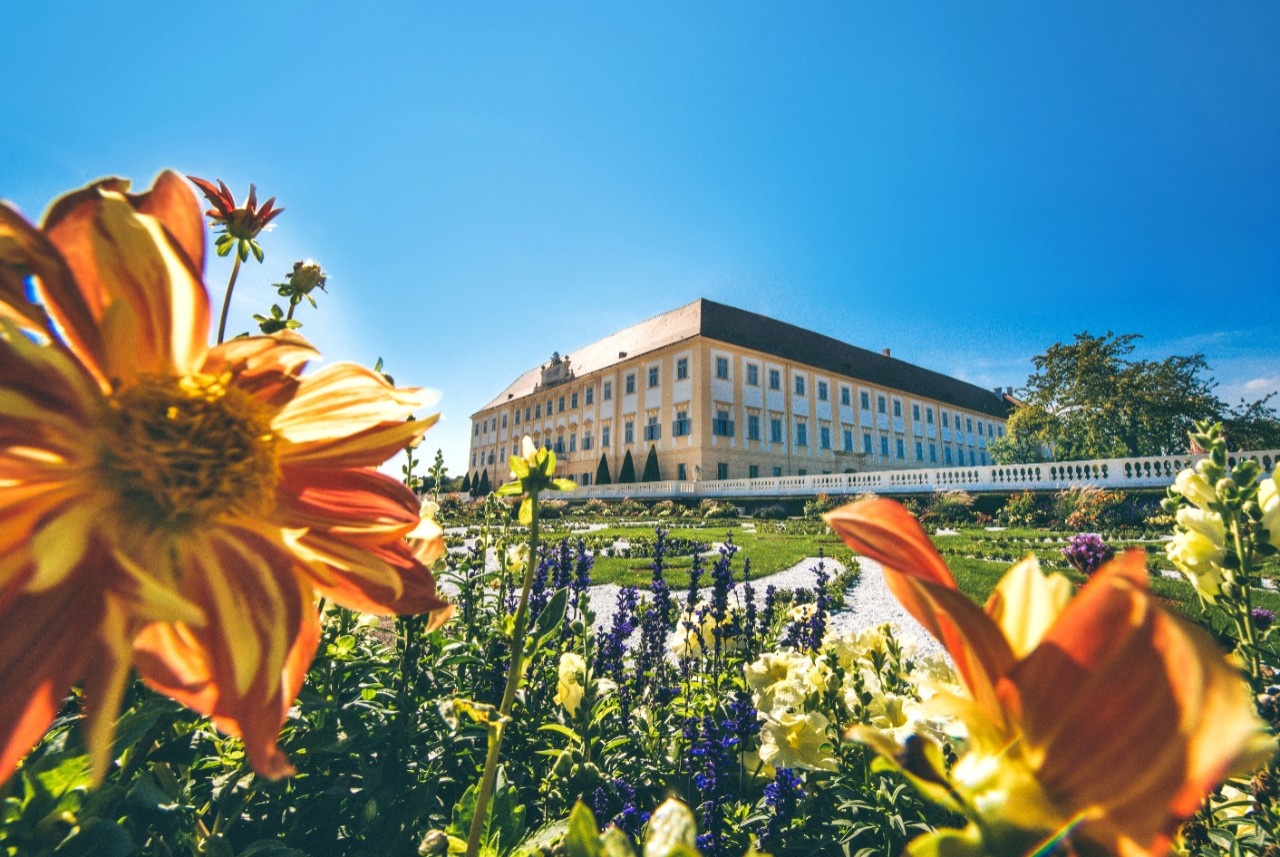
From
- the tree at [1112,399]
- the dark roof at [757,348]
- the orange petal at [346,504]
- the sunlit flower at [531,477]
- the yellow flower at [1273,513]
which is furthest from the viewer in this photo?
the dark roof at [757,348]

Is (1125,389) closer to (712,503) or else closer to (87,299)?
(712,503)

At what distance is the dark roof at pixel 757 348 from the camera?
34344 mm

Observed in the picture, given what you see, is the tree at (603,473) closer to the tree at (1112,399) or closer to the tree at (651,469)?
the tree at (651,469)

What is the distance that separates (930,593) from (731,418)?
32.4 meters

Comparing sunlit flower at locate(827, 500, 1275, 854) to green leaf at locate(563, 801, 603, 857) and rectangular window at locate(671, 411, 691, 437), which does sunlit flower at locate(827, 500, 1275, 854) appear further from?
rectangular window at locate(671, 411, 691, 437)

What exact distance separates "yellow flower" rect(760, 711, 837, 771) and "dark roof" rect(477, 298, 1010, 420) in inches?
1231

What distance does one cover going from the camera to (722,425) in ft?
105

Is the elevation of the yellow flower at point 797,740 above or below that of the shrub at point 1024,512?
below

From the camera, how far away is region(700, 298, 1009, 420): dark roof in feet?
113

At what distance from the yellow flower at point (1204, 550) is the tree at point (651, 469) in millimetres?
30498

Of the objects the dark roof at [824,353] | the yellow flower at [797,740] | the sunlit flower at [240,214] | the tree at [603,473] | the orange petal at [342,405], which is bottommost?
the yellow flower at [797,740]

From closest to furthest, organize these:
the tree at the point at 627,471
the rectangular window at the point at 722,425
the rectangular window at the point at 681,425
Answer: the rectangular window at the point at 722,425 < the rectangular window at the point at 681,425 < the tree at the point at 627,471

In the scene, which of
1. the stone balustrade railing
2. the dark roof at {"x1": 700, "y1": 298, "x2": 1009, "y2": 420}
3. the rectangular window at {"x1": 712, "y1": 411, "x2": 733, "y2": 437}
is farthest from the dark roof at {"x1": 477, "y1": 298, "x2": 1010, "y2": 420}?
the stone balustrade railing

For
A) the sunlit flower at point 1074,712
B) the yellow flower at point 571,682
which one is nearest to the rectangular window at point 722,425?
the yellow flower at point 571,682
